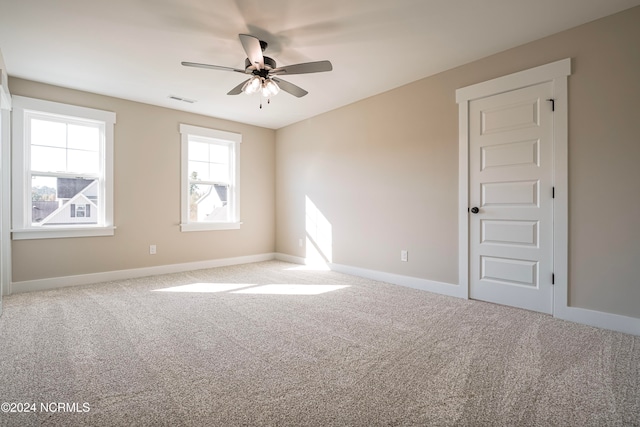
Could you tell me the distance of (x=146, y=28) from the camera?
268 cm

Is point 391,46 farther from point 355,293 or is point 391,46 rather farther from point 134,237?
point 134,237

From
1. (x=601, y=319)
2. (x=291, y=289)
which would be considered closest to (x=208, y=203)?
(x=291, y=289)

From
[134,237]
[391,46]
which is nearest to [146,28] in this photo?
[391,46]

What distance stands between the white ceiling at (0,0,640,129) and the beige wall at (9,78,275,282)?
0.51 meters

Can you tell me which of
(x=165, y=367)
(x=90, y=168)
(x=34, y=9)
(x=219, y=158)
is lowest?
(x=165, y=367)

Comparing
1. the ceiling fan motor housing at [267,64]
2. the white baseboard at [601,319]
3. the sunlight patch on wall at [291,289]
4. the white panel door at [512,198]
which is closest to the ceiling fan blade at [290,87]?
the ceiling fan motor housing at [267,64]

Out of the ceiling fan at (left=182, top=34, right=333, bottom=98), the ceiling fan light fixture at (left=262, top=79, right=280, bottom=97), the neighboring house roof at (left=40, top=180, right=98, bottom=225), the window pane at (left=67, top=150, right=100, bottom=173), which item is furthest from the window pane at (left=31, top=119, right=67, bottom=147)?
the ceiling fan light fixture at (left=262, top=79, right=280, bottom=97)

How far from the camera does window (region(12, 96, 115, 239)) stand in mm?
3664

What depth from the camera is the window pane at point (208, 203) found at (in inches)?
202

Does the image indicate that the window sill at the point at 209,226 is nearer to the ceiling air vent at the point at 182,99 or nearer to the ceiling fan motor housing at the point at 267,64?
the ceiling air vent at the point at 182,99

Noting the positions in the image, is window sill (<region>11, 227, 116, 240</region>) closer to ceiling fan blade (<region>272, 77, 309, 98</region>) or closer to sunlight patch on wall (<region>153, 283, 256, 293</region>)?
sunlight patch on wall (<region>153, 283, 256, 293</region>)

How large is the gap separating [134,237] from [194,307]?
2062 millimetres

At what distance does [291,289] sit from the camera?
382 cm

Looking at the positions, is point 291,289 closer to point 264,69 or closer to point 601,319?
point 264,69
